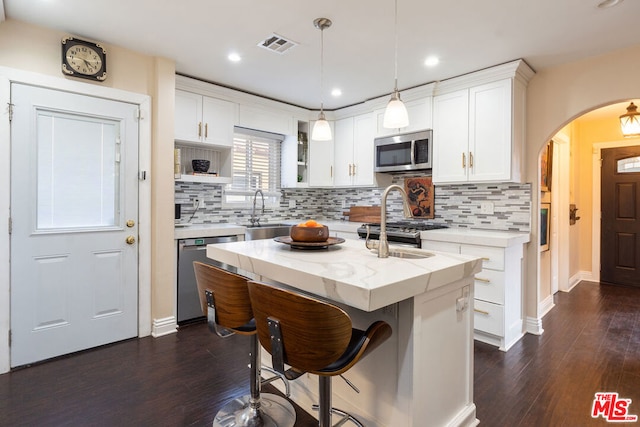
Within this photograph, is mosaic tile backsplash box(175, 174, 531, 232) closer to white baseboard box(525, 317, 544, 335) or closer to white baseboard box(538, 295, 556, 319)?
white baseboard box(525, 317, 544, 335)

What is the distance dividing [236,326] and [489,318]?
7.57 ft

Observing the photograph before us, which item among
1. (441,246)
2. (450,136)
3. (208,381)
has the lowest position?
(208,381)

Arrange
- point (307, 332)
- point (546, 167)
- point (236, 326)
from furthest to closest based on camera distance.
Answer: point (546, 167) → point (236, 326) → point (307, 332)

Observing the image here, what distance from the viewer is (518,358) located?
266 cm

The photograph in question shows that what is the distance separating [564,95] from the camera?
303 cm

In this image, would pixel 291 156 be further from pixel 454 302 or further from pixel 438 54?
pixel 454 302

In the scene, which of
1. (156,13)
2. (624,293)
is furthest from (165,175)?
(624,293)

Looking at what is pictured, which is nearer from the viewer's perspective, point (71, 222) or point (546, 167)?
point (71, 222)

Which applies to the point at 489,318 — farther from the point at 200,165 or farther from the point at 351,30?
the point at 200,165

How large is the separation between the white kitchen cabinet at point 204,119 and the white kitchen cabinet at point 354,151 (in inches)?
57.7

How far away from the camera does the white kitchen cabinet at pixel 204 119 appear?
3.41 m

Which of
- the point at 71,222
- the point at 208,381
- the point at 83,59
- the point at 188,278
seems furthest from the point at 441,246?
the point at 83,59

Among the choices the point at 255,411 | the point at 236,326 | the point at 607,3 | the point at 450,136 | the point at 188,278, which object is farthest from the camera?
the point at 450,136

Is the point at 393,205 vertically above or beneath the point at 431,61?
beneath
